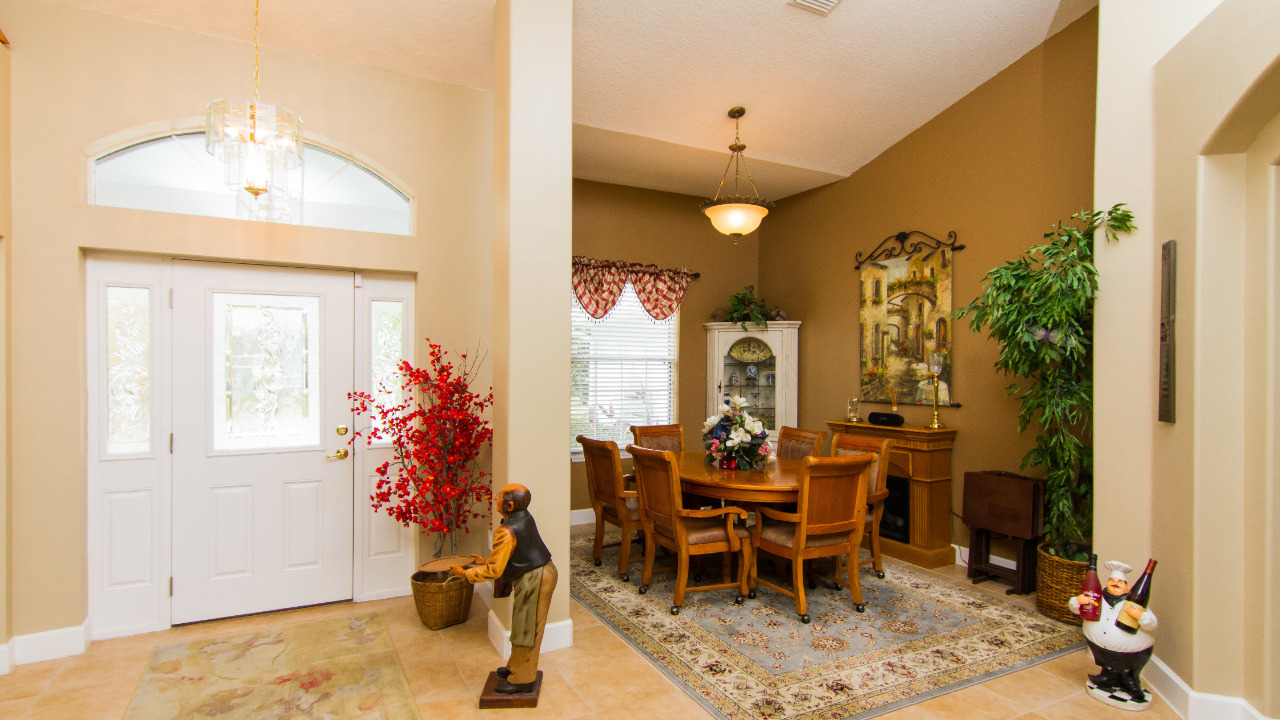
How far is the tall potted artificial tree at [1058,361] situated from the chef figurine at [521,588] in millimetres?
2750

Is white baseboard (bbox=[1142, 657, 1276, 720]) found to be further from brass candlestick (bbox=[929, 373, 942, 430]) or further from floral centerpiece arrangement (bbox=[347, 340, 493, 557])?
floral centerpiece arrangement (bbox=[347, 340, 493, 557])

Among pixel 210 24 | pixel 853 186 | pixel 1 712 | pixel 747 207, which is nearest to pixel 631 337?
pixel 747 207

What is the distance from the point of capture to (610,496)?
14.5ft

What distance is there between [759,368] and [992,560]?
256cm

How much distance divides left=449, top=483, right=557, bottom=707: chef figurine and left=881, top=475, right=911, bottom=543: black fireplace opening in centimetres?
311

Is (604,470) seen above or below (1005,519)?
above

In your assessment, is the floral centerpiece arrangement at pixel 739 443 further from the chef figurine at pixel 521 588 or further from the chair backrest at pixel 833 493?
the chef figurine at pixel 521 588

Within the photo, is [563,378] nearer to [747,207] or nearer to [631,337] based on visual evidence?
[747,207]

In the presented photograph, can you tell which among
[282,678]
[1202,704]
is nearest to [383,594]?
[282,678]

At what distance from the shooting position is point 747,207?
4430 millimetres

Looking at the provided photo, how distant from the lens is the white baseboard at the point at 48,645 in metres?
2.94

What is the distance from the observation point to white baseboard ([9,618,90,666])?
2.94 m

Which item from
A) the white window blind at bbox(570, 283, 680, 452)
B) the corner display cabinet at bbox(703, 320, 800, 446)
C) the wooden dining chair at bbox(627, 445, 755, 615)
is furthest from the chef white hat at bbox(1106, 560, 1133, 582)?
the white window blind at bbox(570, 283, 680, 452)

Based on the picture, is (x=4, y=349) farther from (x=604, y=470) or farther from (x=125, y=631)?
(x=604, y=470)
